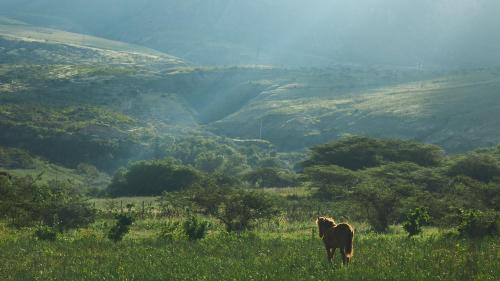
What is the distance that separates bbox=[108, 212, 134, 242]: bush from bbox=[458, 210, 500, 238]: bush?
44.1 ft

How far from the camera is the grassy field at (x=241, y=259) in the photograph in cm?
1495

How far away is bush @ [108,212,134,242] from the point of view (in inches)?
947

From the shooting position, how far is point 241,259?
708 inches

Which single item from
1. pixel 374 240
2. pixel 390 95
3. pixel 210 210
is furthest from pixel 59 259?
pixel 390 95

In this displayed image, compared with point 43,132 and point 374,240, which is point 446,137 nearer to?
point 43,132

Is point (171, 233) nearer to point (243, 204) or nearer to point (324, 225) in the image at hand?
point (243, 204)

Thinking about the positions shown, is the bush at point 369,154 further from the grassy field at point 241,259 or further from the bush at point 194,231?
the grassy field at point 241,259

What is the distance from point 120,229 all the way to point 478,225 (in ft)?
46.8

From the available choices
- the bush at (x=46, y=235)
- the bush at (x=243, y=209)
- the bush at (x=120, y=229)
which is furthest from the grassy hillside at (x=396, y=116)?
the bush at (x=46, y=235)

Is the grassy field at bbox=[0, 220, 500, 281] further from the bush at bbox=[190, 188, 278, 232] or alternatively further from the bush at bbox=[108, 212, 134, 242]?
the bush at bbox=[190, 188, 278, 232]

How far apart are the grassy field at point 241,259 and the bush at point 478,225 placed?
62 cm

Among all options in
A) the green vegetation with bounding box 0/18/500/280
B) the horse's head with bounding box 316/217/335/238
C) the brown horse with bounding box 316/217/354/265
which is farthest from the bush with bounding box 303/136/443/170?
the brown horse with bounding box 316/217/354/265

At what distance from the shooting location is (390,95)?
183125 millimetres

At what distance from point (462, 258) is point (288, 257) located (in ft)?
16.4
